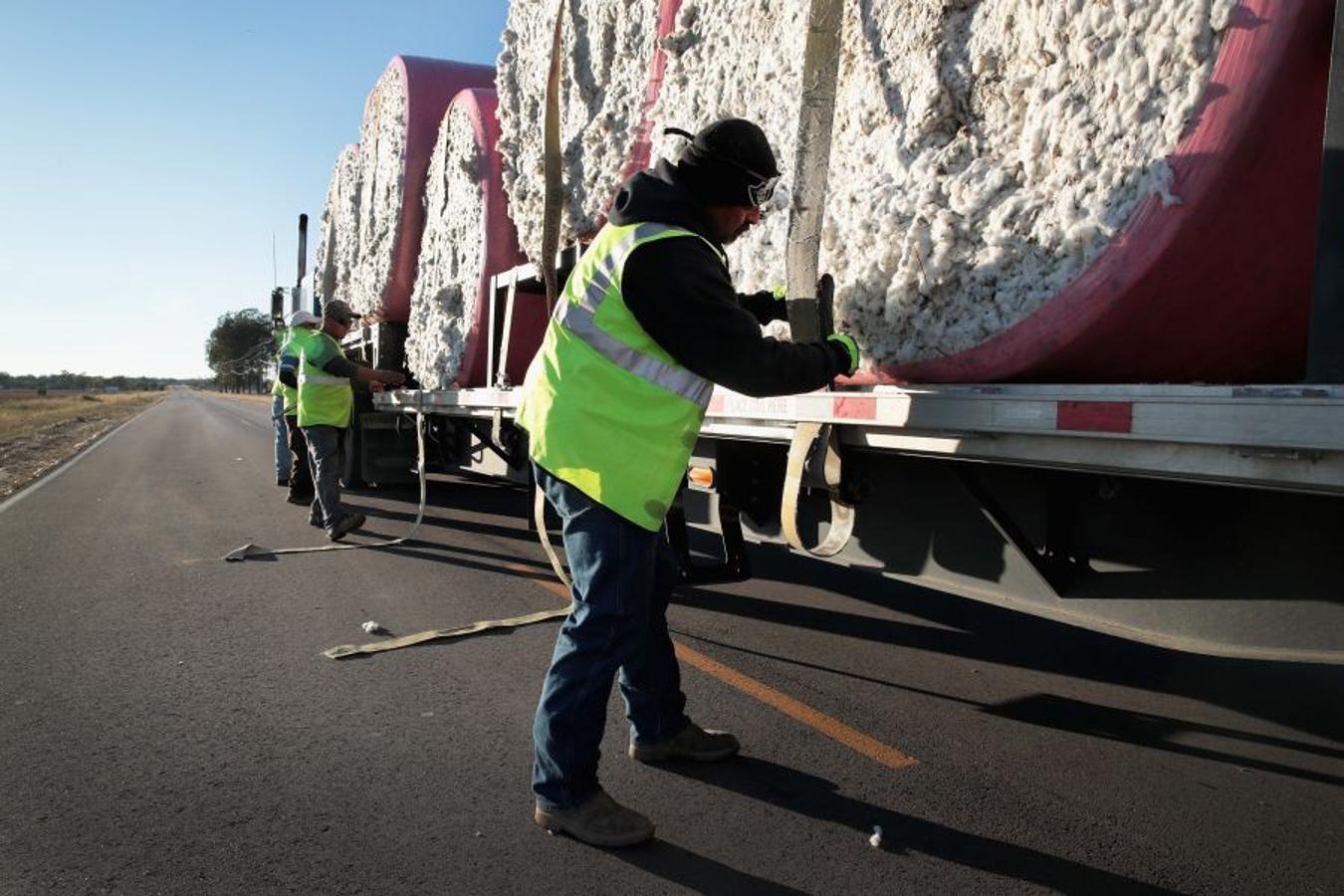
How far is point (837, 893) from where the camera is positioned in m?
2.56

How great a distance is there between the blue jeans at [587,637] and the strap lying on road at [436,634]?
1903 millimetres

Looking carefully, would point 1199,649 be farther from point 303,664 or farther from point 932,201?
point 303,664

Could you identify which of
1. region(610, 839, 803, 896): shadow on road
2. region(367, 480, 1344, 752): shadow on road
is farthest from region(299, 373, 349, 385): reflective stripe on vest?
region(610, 839, 803, 896): shadow on road

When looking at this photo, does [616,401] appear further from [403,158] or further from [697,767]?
[403,158]

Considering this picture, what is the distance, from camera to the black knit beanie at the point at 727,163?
2729 millimetres

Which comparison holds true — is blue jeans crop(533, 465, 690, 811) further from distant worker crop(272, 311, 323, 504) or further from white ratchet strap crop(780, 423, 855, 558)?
distant worker crop(272, 311, 323, 504)

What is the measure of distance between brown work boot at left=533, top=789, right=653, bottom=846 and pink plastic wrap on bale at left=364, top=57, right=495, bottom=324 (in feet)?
24.0

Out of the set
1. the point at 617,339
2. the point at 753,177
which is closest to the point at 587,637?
the point at 617,339

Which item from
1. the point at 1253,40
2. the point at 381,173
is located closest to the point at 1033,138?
the point at 1253,40

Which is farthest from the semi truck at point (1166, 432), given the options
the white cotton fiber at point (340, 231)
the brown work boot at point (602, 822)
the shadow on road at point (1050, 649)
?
the white cotton fiber at point (340, 231)

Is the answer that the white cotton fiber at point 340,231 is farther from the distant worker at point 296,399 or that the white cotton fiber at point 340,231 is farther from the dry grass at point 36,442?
the dry grass at point 36,442

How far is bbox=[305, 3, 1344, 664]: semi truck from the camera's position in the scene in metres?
2.22

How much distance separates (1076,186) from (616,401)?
51.7 inches

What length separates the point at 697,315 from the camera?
2574 millimetres
